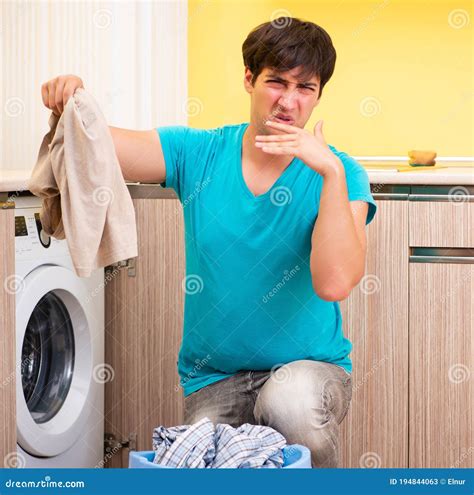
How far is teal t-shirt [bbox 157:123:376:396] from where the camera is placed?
1698 millimetres

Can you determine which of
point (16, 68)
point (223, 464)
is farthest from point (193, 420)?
point (16, 68)

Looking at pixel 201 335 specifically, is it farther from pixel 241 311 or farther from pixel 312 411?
pixel 312 411

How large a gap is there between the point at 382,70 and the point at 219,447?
1.92 m

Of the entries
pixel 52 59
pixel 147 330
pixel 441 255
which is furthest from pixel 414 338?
pixel 52 59

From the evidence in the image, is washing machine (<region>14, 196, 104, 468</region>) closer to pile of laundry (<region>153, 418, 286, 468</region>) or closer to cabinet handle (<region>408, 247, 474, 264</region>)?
pile of laundry (<region>153, 418, 286, 468</region>)

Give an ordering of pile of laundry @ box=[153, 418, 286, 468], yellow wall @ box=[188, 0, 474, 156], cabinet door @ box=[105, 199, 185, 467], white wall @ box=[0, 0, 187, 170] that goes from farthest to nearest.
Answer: yellow wall @ box=[188, 0, 474, 156] → white wall @ box=[0, 0, 187, 170] → cabinet door @ box=[105, 199, 185, 467] → pile of laundry @ box=[153, 418, 286, 468]

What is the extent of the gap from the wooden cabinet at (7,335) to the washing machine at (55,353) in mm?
129

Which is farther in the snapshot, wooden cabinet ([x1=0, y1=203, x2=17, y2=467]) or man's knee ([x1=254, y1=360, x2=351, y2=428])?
wooden cabinet ([x1=0, y1=203, x2=17, y2=467])

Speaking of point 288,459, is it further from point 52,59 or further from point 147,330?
point 52,59

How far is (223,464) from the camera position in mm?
1431

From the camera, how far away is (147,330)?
95.2 inches

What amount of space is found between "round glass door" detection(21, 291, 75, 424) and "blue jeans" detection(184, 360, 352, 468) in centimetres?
59

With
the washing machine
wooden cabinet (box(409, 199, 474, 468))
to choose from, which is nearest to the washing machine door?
the washing machine

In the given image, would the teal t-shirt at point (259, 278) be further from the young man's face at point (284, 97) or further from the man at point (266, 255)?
the young man's face at point (284, 97)
